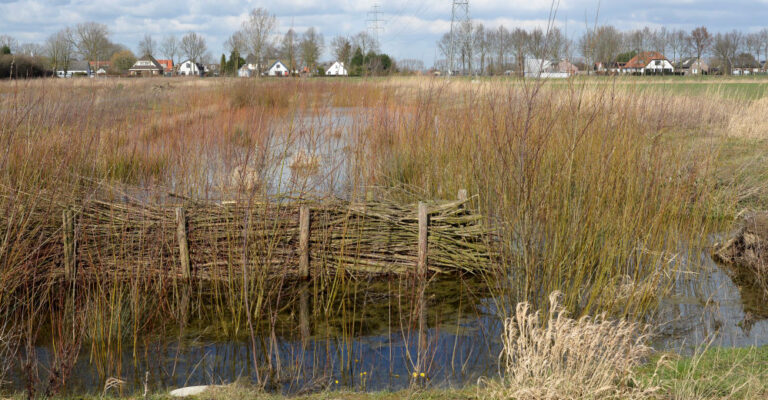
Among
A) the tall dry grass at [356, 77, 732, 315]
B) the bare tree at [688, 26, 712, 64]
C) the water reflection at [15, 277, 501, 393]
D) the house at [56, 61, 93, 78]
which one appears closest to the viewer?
the tall dry grass at [356, 77, 732, 315]

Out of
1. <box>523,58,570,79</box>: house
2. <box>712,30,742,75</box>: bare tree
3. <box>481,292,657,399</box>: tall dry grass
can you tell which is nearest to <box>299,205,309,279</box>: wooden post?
<box>523,58,570,79</box>: house

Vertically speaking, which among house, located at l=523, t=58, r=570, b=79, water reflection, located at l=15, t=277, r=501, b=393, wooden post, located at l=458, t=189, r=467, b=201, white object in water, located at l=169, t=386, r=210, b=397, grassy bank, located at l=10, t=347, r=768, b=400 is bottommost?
water reflection, located at l=15, t=277, r=501, b=393

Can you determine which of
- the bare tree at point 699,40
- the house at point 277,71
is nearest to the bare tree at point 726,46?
the bare tree at point 699,40

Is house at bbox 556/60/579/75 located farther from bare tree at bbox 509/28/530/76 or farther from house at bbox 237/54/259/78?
house at bbox 237/54/259/78

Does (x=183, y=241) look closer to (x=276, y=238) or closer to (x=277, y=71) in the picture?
(x=276, y=238)

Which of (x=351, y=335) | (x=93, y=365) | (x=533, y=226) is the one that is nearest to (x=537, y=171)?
(x=533, y=226)

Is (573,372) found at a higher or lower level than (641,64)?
lower

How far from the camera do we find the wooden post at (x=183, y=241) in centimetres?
549

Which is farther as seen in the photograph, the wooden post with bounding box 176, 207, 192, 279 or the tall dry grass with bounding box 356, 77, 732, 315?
the wooden post with bounding box 176, 207, 192, 279

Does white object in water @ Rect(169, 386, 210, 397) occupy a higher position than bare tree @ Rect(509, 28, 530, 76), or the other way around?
bare tree @ Rect(509, 28, 530, 76)

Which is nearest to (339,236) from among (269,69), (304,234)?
(304,234)

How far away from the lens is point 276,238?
5609 mm

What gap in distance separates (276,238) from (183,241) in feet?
2.72

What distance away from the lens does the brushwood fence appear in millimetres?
5340
